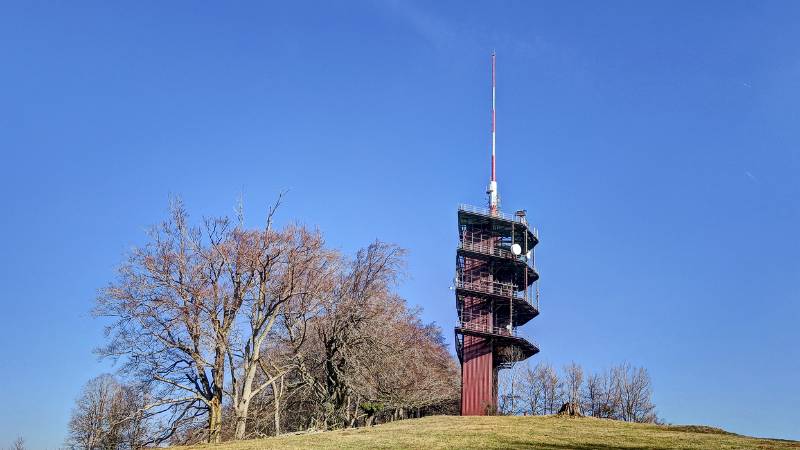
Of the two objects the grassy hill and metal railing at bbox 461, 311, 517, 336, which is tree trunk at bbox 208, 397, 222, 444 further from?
metal railing at bbox 461, 311, 517, 336

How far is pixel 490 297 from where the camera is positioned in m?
63.3

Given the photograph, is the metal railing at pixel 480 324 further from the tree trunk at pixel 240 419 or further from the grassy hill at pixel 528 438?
the tree trunk at pixel 240 419

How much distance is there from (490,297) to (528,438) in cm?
3628

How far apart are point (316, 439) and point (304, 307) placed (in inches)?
398

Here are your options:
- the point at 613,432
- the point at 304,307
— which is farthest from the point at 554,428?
the point at 304,307

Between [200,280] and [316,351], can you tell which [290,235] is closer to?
[200,280]

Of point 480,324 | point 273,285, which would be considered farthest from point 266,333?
point 480,324

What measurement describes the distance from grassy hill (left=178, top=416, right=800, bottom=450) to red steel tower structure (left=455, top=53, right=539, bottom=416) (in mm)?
27021

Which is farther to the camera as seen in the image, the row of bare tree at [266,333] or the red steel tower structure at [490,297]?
the red steel tower structure at [490,297]

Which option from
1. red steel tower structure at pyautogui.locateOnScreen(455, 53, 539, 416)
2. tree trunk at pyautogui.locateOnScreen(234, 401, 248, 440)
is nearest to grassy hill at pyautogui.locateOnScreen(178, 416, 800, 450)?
tree trunk at pyautogui.locateOnScreen(234, 401, 248, 440)

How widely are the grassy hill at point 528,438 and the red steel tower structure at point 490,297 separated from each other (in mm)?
27021

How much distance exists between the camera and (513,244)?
216ft

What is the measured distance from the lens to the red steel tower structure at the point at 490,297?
204 feet

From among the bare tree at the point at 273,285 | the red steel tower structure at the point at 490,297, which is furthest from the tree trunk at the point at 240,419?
the red steel tower structure at the point at 490,297
